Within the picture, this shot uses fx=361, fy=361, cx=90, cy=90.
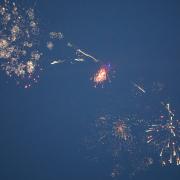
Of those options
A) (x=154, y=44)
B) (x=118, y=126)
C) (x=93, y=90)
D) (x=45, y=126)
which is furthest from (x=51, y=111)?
(x=154, y=44)

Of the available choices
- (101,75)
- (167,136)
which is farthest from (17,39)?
(167,136)

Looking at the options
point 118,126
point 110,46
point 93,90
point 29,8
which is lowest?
point 118,126

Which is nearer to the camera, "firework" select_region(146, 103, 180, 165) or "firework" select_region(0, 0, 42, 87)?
"firework" select_region(0, 0, 42, 87)

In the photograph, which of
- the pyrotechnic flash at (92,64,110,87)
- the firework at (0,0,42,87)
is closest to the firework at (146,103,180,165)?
the pyrotechnic flash at (92,64,110,87)

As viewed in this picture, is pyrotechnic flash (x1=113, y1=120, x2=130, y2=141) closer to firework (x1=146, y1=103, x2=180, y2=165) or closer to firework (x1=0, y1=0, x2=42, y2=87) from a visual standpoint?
firework (x1=146, y1=103, x2=180, y2=165)

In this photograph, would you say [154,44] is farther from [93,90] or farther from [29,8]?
[29,8]
